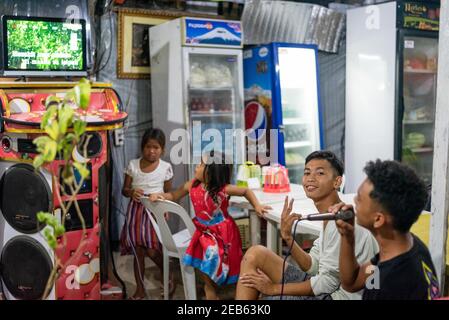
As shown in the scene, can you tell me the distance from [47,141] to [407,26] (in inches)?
175

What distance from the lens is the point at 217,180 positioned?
3.11 meters

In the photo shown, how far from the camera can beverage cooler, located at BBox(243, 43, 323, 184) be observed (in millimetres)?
4852

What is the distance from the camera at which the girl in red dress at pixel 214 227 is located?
3037 millimetres

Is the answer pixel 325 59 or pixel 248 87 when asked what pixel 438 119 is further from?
pixel 325 59

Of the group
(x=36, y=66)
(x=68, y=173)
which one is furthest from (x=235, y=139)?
(x=68, y=173)

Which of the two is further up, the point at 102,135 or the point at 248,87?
the point at 248,87

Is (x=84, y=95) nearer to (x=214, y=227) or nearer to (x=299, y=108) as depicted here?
(x=214, y=227)

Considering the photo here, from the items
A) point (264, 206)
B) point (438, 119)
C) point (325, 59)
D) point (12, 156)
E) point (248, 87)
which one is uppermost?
point (325, 59)

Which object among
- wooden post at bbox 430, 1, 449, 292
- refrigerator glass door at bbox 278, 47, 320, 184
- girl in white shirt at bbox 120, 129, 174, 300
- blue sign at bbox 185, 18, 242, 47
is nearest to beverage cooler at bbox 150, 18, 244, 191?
blue sign at bbox 185, 18, 242, 47

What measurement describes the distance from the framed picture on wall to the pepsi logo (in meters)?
1.12

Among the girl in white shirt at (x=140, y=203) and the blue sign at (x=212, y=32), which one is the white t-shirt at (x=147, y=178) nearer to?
the girl in white shirt at (x=140, y=203)

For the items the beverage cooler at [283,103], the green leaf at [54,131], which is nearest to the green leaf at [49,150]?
the green leaf at [54,131]

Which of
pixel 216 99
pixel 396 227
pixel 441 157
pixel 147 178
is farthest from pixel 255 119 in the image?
pixel 396 227

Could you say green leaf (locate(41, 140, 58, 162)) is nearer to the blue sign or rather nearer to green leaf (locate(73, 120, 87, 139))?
green leaf (locate(73, 120, 87, 139))
